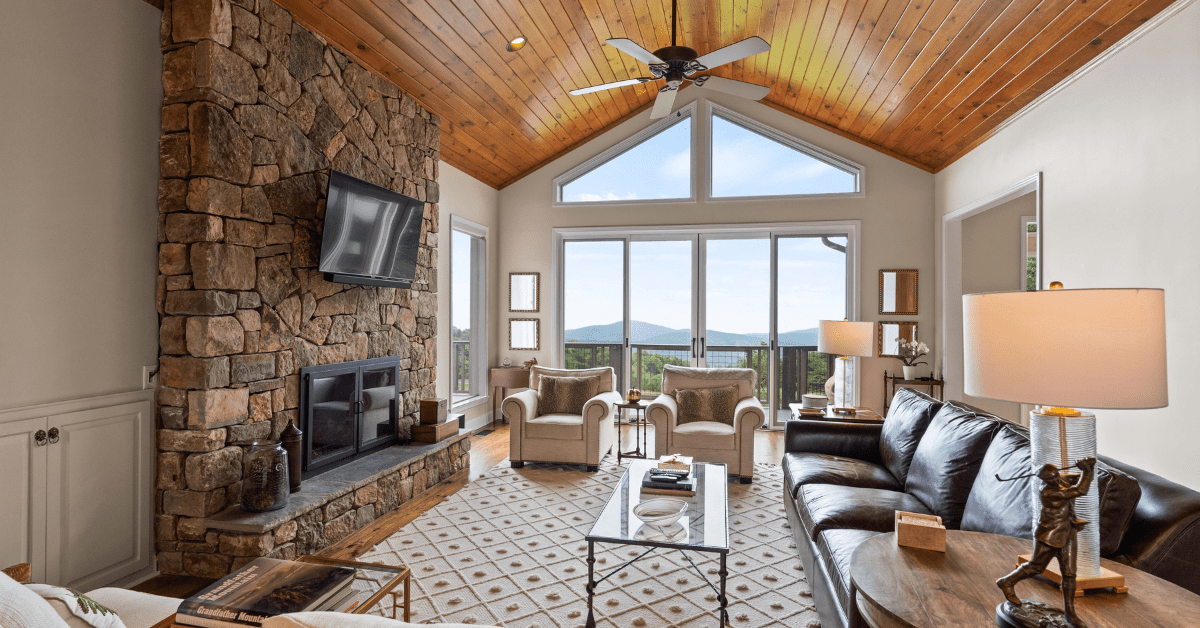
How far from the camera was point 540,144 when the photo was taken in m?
6.30

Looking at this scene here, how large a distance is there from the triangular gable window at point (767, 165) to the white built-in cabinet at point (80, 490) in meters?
5.41

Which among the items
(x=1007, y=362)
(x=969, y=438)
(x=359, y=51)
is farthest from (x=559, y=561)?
(x=359, y=51)

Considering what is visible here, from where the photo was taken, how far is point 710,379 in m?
4.91

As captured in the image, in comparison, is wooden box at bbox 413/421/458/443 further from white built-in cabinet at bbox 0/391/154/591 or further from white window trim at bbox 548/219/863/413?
white window trim at bbox 548/219/863/413

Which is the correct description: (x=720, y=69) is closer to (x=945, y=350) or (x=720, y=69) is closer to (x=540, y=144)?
(x=540, y=144)

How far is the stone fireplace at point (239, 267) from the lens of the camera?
2.73 m

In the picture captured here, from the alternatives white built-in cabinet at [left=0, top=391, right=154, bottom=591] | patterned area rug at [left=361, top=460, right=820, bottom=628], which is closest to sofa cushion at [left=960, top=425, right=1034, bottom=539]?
patterned area rug at [left=361, top=460, right=820, bottom=628]

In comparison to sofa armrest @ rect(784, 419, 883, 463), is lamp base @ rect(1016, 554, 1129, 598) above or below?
above

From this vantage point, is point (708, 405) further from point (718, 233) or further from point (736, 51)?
point (736, 51)

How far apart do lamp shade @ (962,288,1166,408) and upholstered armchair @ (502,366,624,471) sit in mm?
3498

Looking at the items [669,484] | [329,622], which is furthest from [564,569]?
[329,622]

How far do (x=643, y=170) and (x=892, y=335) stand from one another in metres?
3.18

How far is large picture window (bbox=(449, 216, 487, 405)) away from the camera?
235 inches

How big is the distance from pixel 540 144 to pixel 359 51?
2691 mm
